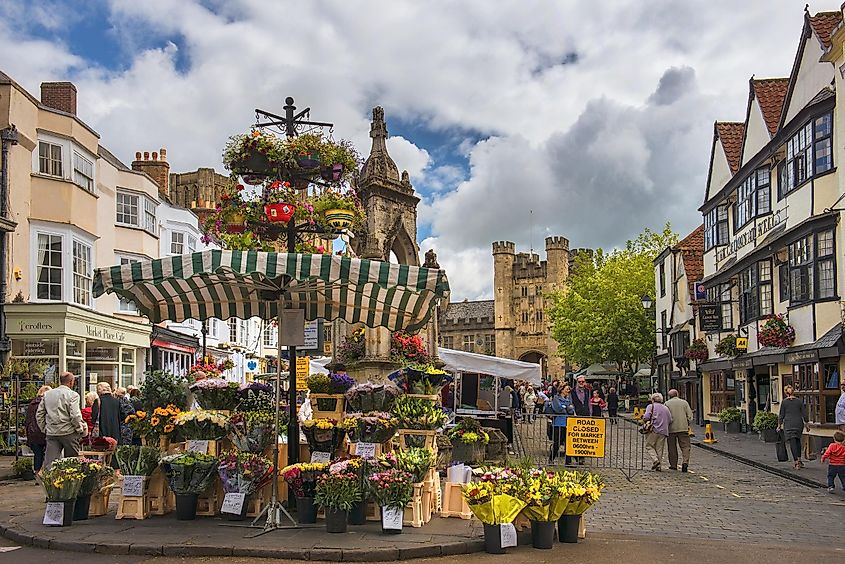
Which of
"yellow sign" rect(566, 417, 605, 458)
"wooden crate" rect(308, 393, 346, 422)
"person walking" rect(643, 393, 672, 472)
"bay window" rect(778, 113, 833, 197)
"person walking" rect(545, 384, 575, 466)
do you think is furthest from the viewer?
"bay window" rect(778, 113, 833, 197)

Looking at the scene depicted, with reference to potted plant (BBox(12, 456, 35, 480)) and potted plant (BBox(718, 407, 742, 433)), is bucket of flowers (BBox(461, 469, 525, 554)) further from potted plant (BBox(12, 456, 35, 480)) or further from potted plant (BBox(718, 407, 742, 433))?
potted plant (BBox(718, 407, 742, 433))

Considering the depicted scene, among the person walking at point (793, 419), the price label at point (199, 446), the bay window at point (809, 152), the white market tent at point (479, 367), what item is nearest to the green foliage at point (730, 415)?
the white market tent at point (479, 367)

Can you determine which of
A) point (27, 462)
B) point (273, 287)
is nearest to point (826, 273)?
point (273, 287)

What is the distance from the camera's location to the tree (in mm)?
54281

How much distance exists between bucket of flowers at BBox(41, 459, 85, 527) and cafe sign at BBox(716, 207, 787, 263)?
22.5 metres

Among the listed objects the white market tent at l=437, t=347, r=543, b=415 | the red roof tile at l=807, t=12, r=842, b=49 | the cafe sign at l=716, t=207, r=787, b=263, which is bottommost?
the white market tent at l=437, t=347, r=543, b=415

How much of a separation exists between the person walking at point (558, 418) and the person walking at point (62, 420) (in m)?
10.0

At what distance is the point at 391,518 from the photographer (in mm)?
10039

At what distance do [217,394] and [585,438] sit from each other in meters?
9.13

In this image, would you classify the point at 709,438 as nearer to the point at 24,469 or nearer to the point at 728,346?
the point at 728,346

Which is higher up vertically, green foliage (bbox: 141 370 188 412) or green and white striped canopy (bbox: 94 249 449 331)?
green and white striped canopy (bbox: 94 249 449 331)

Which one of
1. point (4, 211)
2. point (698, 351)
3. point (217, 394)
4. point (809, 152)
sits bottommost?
point (217, 394)

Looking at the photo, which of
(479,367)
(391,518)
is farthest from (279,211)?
(479,367)

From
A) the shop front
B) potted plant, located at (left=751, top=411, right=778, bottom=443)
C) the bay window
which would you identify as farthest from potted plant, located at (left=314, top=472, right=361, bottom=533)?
potted plant, located at (left=751, top=411, right=778, bottom=443)
